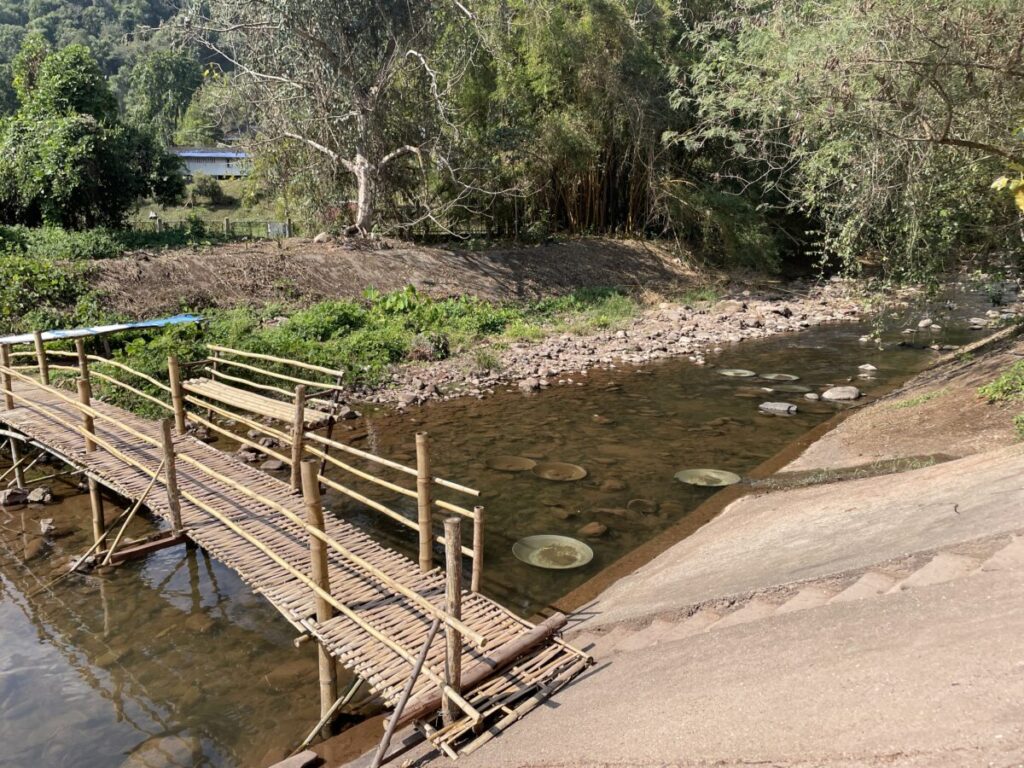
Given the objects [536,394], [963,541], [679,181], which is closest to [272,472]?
[536,394]

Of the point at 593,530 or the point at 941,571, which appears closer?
the point at 941,571

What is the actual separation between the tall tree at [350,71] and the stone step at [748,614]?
1580cm

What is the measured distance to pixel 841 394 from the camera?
40.9 ft

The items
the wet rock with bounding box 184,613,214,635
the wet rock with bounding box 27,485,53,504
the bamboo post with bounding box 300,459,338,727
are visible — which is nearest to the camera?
the bamboo post with bounding box 300,459,338,727

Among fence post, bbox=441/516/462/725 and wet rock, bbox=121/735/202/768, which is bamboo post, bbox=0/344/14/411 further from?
fence post, bbox=441/516/462/725

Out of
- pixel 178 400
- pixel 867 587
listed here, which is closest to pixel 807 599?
pixel 867 587

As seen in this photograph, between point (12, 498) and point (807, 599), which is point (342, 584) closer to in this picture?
point (807, 599)

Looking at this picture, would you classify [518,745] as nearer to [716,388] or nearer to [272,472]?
[272,472]

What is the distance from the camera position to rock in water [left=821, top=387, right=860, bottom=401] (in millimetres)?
12383

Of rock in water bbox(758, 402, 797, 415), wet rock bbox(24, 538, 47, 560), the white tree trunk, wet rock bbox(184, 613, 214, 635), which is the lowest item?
wet rock bbox(184, 613, 214, 635)

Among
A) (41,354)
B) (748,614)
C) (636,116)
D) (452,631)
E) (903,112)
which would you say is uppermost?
(636,116)

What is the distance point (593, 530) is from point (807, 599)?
11.1ft

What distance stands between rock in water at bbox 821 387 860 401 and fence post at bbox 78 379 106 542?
35.8ft

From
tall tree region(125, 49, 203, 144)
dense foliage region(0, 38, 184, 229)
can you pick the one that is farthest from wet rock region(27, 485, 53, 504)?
tall tree region(125, 49, 203, 144)
